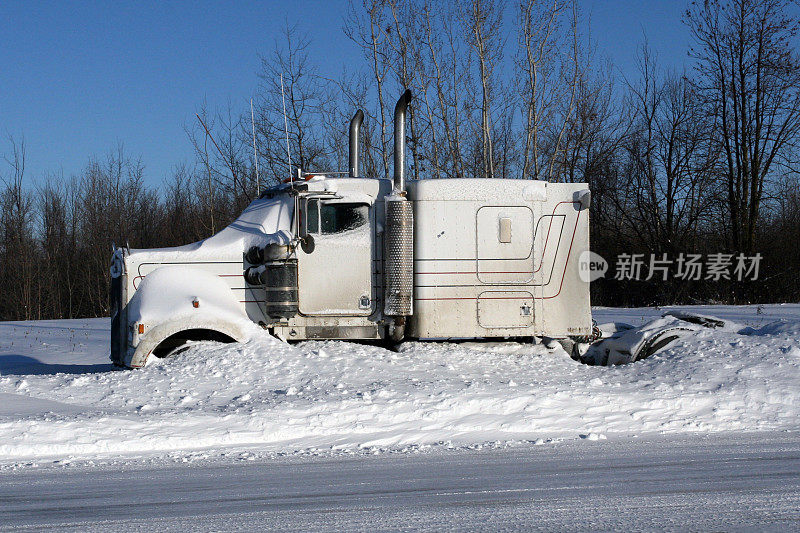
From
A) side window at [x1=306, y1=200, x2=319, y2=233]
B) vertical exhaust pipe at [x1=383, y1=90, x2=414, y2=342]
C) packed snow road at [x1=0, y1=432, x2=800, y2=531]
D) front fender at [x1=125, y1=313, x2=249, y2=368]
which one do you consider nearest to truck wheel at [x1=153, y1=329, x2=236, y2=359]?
front fender at [x1=125, y1=313, x2=249, y2=368]

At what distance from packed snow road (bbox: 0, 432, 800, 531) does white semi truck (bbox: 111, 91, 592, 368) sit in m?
2.99

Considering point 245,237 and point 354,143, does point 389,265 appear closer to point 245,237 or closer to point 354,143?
point 245,237

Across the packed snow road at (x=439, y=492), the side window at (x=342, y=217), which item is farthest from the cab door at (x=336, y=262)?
the packed snow road at (x=439, y=492)

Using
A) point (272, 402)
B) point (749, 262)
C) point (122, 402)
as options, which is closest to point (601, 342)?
point (272, 402)

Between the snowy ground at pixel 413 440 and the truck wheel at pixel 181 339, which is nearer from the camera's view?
the snowy ground at pixel 413 440

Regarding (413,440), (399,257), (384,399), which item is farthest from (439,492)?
(399,257)

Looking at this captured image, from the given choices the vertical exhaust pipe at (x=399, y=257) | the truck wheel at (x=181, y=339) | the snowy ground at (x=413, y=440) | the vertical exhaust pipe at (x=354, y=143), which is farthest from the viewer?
the vertical exhaust pipe at (x=354, y=143)

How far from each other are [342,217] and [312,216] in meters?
0.37

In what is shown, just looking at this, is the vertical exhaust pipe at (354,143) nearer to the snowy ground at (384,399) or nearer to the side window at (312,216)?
the side window at (312,216)

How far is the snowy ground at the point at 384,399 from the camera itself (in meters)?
6.76

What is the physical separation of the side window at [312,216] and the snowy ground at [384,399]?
144cm

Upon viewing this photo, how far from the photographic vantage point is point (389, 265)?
30.2 ft

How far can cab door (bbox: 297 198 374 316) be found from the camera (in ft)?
30.7

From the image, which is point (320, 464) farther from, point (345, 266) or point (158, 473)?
point (345, 266)
